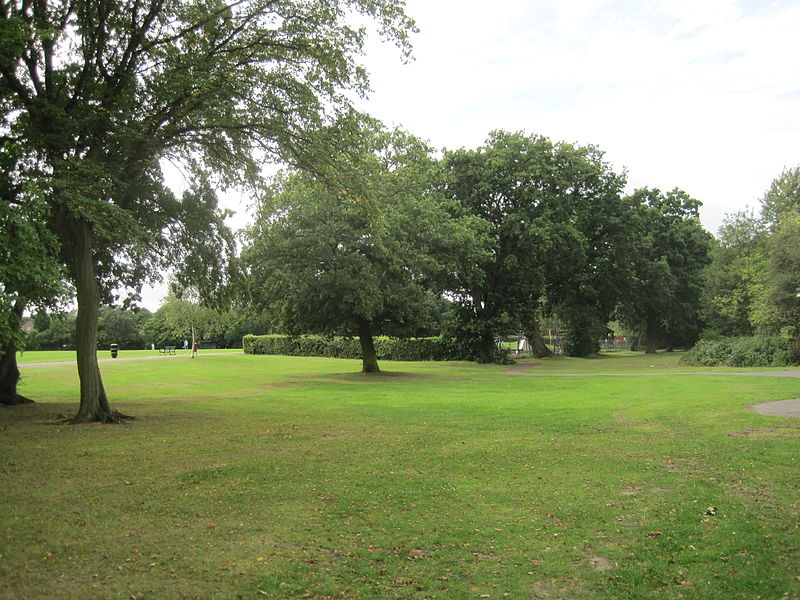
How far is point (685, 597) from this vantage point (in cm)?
504

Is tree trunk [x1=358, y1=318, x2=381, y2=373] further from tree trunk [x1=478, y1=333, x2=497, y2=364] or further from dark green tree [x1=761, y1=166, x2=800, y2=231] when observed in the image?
dark green tree [x1=761, y1=166, x2=800, y2=231]

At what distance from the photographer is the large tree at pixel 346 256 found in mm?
28500

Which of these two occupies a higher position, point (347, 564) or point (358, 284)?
point (358, 284)

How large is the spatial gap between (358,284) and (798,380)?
17622mm

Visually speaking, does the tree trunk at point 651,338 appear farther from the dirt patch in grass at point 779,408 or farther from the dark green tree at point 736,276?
the dirt patch in grass at point 779,408

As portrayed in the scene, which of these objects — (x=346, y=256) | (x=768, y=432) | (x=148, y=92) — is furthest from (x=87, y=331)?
(x=346, y=256)

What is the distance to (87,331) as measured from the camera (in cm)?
1460

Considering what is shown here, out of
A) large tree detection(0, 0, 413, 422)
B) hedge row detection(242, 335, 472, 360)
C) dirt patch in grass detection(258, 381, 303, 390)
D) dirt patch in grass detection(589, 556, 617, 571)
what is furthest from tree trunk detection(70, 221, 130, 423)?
hedge row detection(242, 335, 472, 360)

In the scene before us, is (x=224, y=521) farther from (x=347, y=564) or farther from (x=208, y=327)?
(x=208, y=327)

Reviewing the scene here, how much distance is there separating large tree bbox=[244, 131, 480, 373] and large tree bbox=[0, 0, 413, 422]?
36.5 ft

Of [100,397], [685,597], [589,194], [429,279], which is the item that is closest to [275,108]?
[100,397]

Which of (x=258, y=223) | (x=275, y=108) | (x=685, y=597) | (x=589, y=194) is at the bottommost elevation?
(x=685, y=597)

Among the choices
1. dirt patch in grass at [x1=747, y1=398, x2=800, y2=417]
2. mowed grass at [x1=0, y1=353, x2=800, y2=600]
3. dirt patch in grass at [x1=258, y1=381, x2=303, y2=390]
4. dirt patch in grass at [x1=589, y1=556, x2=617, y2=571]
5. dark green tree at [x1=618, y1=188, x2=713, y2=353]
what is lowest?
dirt patch in grass at [x1=258, y1=381, x2=303, y2=390]

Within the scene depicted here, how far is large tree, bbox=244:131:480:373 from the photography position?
28.5 metres
